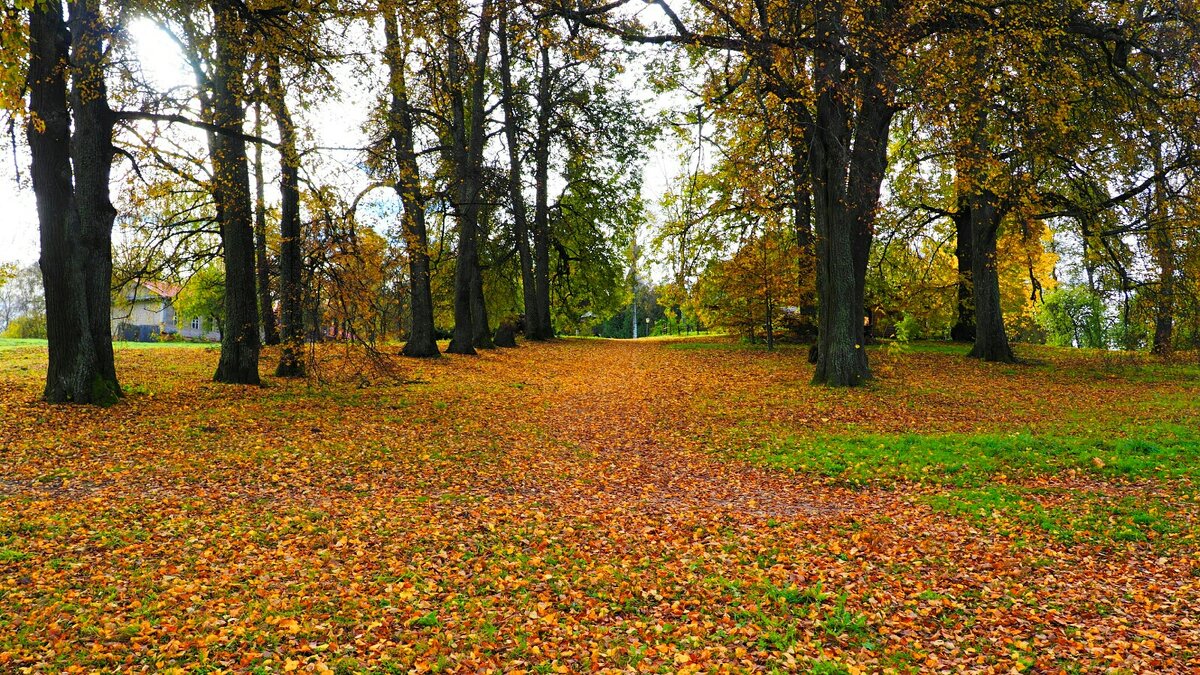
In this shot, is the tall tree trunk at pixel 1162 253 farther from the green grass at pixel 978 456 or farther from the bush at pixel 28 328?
the bush at pixel 28 328

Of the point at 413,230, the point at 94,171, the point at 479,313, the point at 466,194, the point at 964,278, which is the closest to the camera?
the point at 94,171

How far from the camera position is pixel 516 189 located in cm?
2238

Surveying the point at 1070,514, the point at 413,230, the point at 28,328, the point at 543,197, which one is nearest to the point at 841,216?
the point at 1070,514

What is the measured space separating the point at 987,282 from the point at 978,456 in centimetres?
1322

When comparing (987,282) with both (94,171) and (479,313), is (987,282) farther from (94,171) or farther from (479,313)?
(94,171)

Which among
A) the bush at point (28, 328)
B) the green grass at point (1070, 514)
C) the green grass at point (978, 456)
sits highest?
the bush at point (28, 328)

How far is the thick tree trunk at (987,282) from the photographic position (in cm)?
1977

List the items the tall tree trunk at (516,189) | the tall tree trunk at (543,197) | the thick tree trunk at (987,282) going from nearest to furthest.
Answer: the thick tree trunk at (987,282), the tall tree trunk at (516,189), the tall tree trunk at (543,197)

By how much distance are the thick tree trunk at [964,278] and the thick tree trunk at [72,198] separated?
2237 centimetres

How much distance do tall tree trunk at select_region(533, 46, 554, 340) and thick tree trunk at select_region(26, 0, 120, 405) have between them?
1578 cm

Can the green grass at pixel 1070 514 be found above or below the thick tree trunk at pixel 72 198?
below

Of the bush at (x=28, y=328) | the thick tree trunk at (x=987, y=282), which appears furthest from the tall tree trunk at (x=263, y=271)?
the bush at (x=28, y=328)

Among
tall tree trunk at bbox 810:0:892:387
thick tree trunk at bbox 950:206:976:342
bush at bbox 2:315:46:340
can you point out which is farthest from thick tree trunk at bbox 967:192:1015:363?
bush at bbox 2:315:46:340

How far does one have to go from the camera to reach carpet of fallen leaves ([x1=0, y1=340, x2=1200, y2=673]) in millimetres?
4109
